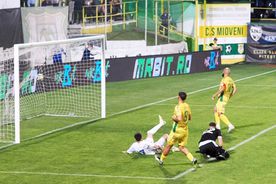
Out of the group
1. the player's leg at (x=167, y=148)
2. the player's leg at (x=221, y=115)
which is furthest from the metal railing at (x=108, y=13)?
the player's leg at (x=167, y=148)

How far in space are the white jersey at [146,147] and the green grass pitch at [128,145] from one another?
0.25m

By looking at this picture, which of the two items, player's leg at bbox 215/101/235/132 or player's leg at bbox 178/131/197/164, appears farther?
player's leg at bbox 215/101/235/132

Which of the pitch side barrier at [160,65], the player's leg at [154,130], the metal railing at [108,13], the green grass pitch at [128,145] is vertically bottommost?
the pitch side barrier at [160,65]

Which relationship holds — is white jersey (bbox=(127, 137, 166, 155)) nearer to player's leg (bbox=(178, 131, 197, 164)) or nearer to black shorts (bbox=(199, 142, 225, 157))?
black shorts (bbox=(199, 142, 225, 157))

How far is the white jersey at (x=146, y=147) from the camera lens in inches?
851

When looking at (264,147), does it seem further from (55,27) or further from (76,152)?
(55,27)

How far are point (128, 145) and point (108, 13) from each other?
2671 cm

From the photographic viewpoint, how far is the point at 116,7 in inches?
1978

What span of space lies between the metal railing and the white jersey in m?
25.1

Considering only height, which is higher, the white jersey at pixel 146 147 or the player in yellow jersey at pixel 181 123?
the player in yellow jersey at pixel 181 123

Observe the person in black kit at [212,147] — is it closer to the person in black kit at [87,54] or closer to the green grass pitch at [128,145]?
the green grass pitch at [128,145]

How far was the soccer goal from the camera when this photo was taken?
90.6 ft

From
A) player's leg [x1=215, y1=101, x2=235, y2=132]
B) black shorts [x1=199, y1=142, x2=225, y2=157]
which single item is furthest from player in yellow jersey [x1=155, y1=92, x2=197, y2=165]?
player's leg [x1=215, y1=101, x2=235, y2=132]

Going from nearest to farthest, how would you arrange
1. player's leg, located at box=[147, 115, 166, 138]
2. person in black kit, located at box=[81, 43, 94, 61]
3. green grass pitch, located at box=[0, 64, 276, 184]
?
1. green grass pitch, located at box=[0, 64, 276, 184]
2. player's leg, located at box=[147, 115, 166, 138]
3. person in black kit, located at box=[81, 43, 94, 61]
